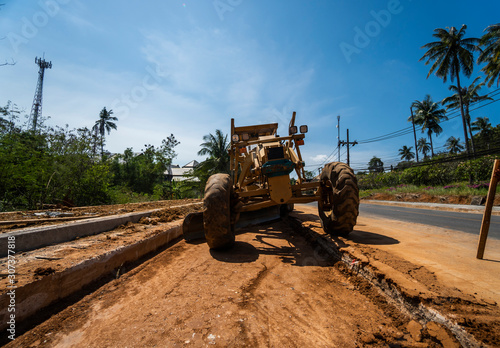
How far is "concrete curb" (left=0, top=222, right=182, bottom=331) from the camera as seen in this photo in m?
1.77

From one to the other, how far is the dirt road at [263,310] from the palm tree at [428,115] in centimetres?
4787

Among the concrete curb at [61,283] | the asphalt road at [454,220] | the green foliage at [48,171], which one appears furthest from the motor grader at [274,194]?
the green foliage at [48,171]

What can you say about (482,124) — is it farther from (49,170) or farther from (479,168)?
(49,170)

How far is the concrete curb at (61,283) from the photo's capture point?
1771mm

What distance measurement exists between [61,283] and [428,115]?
5065cm

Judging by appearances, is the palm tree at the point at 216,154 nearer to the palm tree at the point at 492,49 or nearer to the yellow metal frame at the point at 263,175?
the yellow metal frame at the point at 263,175

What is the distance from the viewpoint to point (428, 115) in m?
39.1

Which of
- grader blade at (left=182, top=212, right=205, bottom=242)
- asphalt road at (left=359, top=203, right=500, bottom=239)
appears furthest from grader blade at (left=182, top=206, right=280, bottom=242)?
asphalt road at (left=359, top=203, right=500, bottom=239)

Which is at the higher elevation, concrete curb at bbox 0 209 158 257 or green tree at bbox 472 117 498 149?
green tree at bbox 472 117 498 149

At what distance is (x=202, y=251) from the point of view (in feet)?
12.7

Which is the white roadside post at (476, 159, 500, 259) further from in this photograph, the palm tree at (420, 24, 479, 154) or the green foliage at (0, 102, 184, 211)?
the palm tree at (420, 24, 479, 154)

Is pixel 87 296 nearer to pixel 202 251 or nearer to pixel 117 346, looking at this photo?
pixel 117 346

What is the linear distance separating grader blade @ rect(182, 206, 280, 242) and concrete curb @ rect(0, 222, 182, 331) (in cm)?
125

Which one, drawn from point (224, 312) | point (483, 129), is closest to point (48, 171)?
point (224, 312)
